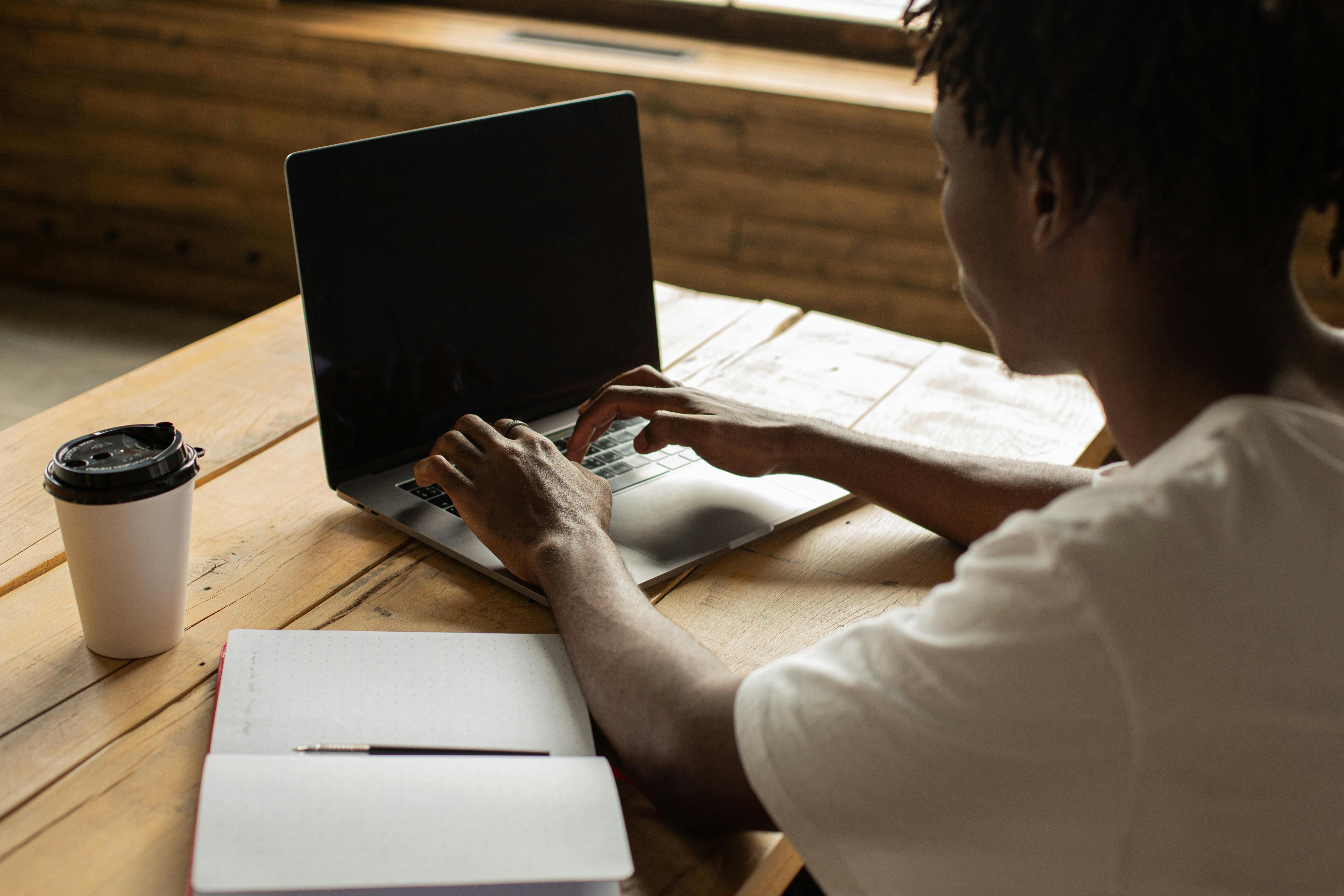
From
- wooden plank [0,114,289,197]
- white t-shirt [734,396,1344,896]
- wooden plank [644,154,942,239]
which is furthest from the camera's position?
wooden plank [0,114,289,197]

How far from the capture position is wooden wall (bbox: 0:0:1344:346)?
2498 mm

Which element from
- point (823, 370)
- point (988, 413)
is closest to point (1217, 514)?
point (988, 413)

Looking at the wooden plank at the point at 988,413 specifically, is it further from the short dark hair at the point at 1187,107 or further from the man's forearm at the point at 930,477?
the short dark hair at the point at 1187,107

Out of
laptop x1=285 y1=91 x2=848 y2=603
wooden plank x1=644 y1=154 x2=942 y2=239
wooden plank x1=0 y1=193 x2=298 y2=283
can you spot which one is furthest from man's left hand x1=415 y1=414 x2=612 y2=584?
wooden plank x1=0 y1=193 x2=298 y2=283

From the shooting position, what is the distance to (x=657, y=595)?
901mm

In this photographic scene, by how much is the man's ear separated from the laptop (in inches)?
16.7

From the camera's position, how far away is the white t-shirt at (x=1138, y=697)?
501 mm

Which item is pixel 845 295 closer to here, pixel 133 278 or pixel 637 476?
pixel 637 476

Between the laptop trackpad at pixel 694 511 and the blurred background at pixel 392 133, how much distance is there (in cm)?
155

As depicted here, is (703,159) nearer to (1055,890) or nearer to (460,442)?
(460,442)

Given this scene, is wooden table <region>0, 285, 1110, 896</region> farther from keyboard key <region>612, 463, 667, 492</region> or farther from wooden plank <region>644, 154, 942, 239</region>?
wooden plank <region>644, 154, 942, 239</region>

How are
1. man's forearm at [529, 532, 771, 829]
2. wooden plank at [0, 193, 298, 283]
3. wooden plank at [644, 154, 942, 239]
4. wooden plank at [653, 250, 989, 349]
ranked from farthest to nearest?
wooden plank at [0, 193, 298, 283]
wooden plank at [653, 250, 989, 349]
wooden plank at [644, 154, 942, 239]
man's forearm at [529, 532, 771, 829]

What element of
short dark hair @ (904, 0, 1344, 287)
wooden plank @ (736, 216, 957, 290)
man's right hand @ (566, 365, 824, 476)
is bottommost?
wooden plank @ (736, 216, 957, 290)

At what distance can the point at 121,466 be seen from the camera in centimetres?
70
